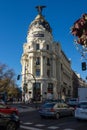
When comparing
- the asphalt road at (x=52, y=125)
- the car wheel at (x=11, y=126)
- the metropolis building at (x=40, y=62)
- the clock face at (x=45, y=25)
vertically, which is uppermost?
the clock face at (x=45, y=25)

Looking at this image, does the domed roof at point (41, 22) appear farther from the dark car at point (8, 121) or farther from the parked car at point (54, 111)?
the dark car at point (8, 121)

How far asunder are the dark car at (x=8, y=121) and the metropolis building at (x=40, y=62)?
90938 millimetres

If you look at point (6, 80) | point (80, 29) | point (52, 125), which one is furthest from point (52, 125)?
point (6, 80)

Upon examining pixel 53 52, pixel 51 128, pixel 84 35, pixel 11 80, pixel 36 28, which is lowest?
pixel 51 128

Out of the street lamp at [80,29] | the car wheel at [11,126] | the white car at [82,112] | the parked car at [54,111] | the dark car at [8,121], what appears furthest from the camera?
the parked car at [54,111]

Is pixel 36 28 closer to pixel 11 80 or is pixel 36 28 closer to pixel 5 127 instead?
pixel 11 80

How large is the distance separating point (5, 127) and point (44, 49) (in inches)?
3947

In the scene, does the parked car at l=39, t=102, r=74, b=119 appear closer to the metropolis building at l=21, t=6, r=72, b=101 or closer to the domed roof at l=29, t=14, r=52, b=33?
the metropolis building at l=21, t=6, r=72, b=101

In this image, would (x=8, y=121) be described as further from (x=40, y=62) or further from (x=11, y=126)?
(x=40, y=62)

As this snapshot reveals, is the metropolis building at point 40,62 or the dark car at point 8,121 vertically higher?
the metropolis building at point 40,62

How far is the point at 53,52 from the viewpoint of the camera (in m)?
118

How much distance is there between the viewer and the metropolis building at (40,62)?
365ft

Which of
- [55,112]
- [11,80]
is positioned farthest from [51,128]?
[11,80]

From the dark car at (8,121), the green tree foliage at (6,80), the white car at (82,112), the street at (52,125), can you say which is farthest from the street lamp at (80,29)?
the green tree foliage at (6,80)
